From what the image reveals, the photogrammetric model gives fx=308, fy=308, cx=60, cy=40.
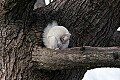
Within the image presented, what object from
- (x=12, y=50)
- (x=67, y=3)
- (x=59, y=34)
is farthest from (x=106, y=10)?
(x=12, y=50)

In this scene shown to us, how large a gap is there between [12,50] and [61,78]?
299mm

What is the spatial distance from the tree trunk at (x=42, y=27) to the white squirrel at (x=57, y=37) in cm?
4

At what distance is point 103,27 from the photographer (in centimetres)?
171

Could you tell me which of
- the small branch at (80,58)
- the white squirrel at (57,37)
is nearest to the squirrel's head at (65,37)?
the white squirrel at (57,37)

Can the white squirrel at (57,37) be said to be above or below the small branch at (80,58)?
above

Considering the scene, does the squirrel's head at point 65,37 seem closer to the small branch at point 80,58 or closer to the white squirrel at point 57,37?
the white squirrel at point 57,37

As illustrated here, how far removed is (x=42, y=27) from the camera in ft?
5.08

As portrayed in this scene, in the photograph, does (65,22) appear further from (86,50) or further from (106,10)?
(86,50)

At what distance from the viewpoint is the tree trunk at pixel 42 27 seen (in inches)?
59.0

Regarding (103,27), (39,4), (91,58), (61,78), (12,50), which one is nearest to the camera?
(91,58)

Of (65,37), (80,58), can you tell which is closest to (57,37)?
(65,37)

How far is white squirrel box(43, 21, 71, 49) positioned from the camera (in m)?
1.51

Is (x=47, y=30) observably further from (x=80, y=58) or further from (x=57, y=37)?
(x=80, y=58)

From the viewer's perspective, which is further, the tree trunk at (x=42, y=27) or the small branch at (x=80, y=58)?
the tree trunk at (x=42, y=27)
